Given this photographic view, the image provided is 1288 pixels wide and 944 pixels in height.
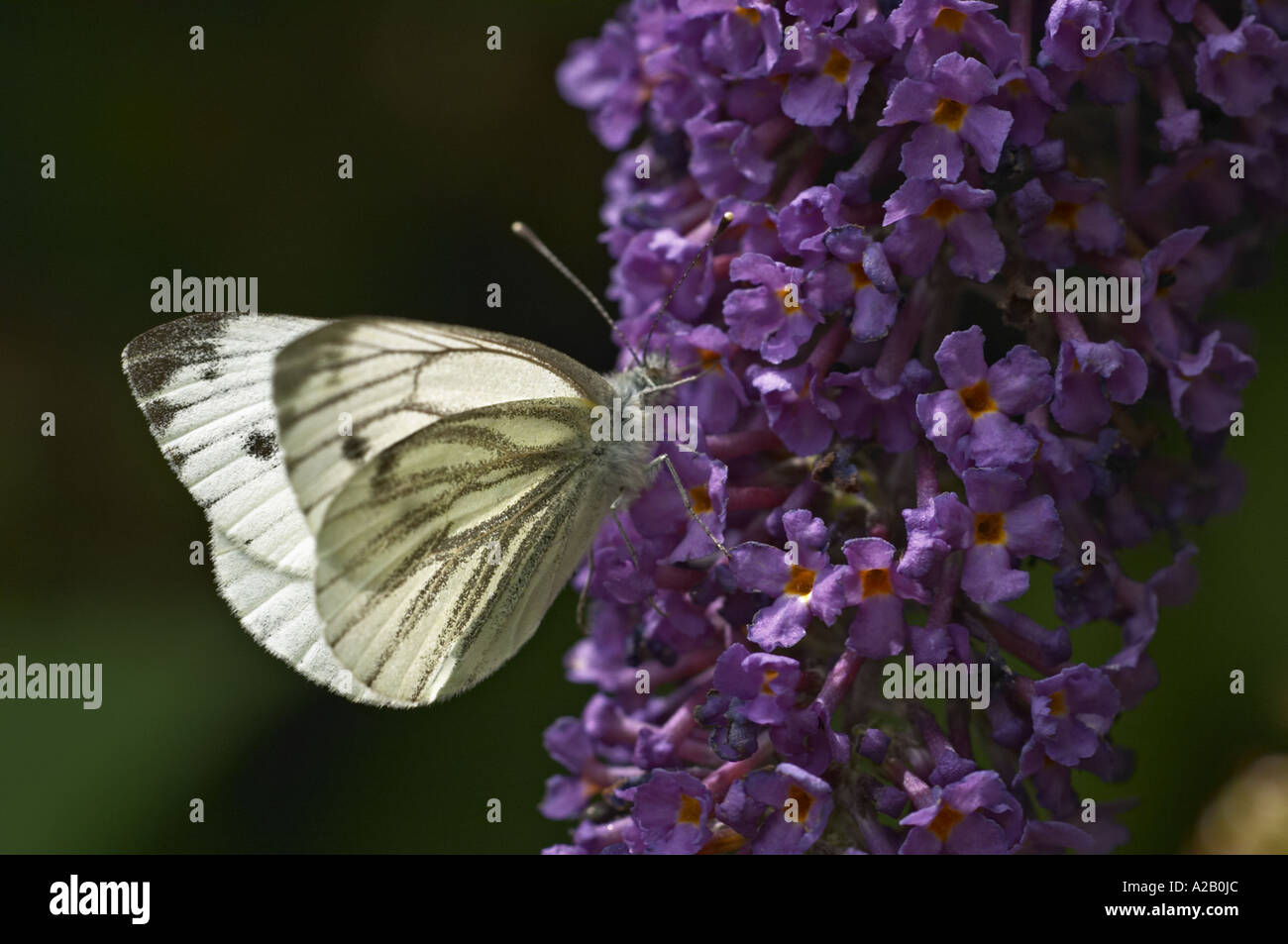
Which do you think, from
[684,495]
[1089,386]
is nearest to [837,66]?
[1089,386]

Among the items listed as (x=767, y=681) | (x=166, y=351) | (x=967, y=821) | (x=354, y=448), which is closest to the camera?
(x=967, y=821)

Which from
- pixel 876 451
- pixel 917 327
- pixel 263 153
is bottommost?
pixel 876 451

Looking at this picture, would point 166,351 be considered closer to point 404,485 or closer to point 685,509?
point 404,485

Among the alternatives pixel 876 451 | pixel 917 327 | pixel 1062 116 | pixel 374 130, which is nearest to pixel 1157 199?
pixel 1062 116

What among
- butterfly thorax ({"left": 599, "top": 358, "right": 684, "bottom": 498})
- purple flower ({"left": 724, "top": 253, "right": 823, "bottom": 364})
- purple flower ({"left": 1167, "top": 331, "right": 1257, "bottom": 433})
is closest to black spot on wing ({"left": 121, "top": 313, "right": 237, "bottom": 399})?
butterfly thorax ({"left": 599, "top": 358, "right": 684, "bottom": 498})

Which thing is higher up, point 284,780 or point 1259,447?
point 1259,447

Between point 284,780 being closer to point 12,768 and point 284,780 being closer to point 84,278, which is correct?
point 12,768
